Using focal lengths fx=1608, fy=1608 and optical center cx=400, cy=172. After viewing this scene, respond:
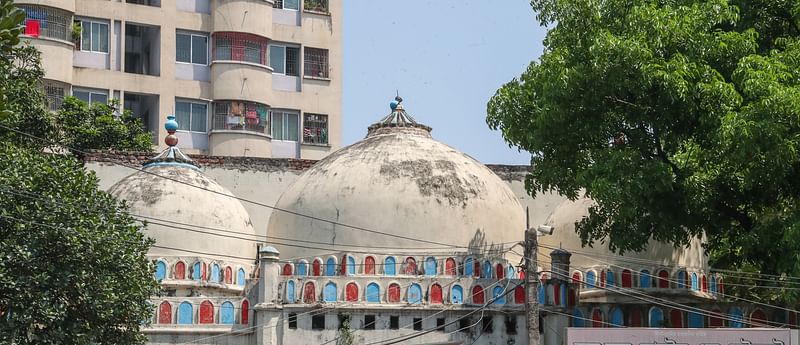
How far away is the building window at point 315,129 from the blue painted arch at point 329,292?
67.5 ft

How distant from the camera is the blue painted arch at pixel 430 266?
27875 mm

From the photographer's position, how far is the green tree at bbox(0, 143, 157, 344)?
23609 mm

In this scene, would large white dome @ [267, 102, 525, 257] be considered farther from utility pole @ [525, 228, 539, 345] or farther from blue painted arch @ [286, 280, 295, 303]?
utility pole @ [525, 228, 539, 345]

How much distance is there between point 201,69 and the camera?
46.1 meters

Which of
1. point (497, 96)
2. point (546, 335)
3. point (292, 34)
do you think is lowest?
point (546, 335)

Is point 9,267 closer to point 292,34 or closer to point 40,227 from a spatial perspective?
point 40,227

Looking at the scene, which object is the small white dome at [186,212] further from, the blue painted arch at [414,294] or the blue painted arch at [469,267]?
the blue painted arch at [469,267]

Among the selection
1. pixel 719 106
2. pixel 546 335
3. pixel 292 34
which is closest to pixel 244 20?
pixel 292 34

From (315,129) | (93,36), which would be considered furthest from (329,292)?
(315,129)

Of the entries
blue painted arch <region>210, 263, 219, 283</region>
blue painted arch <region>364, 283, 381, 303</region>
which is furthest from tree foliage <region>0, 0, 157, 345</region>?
blue painted arch <region>364, 283, 381, 303</region>

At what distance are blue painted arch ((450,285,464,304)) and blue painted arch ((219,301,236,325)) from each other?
387 centimetres

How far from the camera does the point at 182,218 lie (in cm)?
2928

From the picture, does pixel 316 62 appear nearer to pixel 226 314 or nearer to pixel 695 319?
pixel 226 314

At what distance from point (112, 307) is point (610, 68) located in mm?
8501
